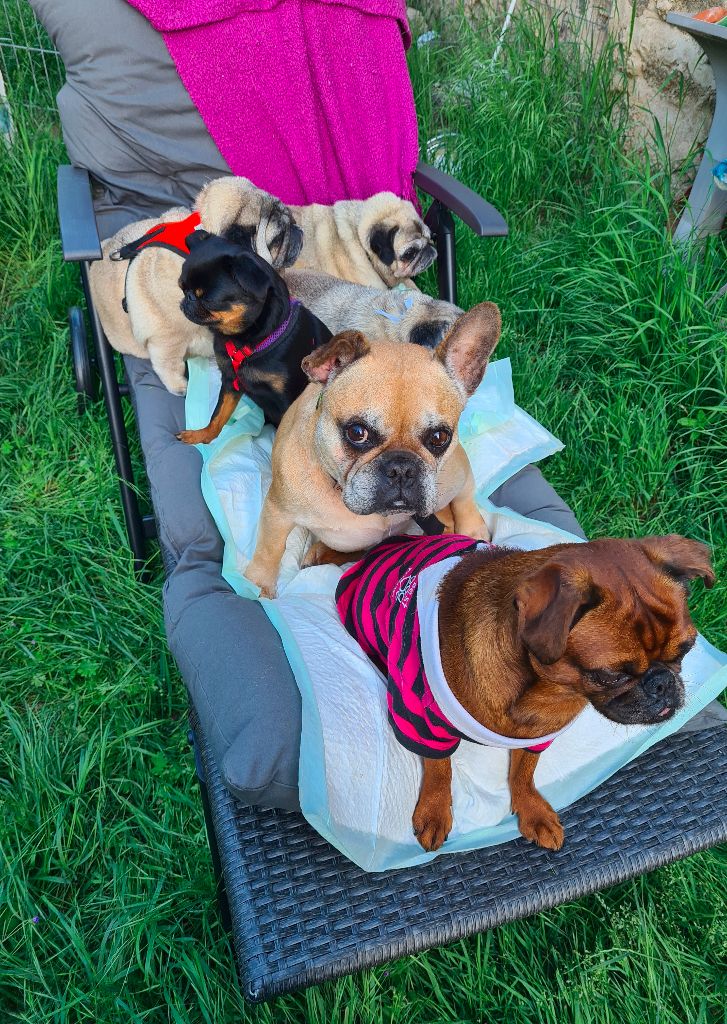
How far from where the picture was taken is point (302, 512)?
226 centimetres

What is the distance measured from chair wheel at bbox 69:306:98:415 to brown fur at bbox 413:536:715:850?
82.5 inches

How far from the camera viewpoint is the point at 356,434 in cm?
203

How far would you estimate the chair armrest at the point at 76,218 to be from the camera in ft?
8.24

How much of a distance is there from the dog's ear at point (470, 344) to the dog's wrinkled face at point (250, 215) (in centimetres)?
113

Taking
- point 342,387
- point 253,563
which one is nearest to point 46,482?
point 253,563

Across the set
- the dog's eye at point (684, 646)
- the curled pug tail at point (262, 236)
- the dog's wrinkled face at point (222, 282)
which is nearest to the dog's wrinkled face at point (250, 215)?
the curled pug tail at point (262, 236)

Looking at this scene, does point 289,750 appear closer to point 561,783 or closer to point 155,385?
point 561,783

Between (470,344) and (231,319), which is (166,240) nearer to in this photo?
(231,319)

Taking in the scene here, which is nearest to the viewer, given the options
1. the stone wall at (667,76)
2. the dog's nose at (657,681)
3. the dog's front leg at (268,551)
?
the dog's nose at (657,681)

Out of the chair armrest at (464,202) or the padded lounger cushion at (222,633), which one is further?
the chair armrest at (464,202)

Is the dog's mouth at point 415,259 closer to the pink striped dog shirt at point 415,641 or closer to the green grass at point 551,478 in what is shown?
the green grass at point 551,478

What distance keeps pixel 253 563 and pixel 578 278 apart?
2037 millimetres

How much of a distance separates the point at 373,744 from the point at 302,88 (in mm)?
3024

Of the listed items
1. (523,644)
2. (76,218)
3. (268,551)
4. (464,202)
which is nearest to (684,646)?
(523,644)
